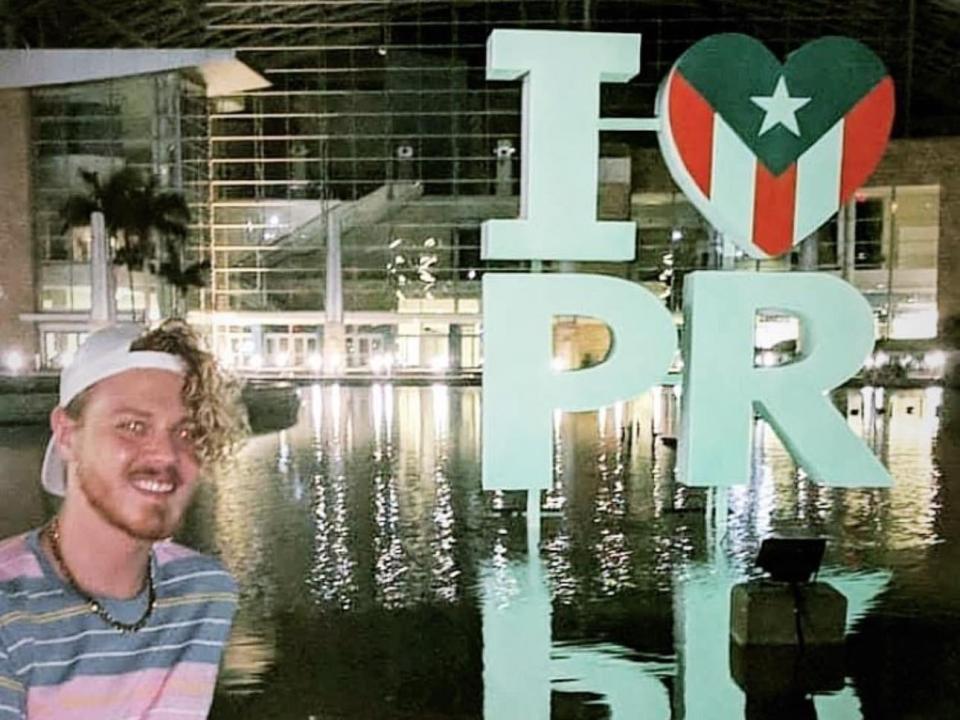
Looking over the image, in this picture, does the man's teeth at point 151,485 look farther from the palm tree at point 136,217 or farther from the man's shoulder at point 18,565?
the palm tree at point 136,217

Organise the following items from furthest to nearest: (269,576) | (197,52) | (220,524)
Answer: (197,52) → (220,524) → (269,576)

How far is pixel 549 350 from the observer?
20.5ft

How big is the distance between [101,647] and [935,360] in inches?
988

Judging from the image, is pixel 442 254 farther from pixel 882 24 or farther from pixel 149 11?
pixel 882 24

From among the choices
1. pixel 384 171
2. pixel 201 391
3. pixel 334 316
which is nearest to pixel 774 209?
pixel 201 391

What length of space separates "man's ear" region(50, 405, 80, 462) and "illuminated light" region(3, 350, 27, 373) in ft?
65.4

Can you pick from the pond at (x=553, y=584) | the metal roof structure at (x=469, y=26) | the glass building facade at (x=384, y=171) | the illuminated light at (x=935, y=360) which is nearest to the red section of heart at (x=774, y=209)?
the pond at (x=553, y=584)

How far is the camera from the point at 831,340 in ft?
21.0

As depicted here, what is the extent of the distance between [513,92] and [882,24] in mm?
9592

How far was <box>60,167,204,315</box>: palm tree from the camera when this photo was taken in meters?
24.4

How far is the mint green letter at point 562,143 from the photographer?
6.14m

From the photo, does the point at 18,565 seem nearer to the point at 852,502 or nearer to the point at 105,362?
the point at 105,362

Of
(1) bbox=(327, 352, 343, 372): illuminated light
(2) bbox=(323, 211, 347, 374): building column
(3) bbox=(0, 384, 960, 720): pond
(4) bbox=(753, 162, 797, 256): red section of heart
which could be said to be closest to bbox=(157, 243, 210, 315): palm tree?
(2) bbox=(323, 211, 347, 374): building column

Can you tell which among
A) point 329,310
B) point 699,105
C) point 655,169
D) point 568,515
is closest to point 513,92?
point 655,169
